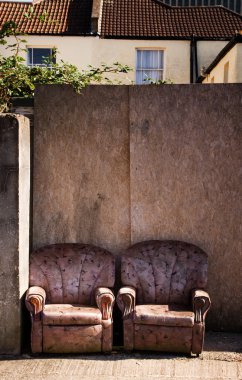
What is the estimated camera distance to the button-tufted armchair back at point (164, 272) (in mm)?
5562

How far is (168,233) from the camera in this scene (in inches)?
234

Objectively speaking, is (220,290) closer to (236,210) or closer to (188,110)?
(236,210)

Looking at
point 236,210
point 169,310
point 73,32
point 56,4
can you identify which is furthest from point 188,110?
point 56,4

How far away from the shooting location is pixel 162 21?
64.1ft

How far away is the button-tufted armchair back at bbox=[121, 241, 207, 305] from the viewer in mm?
5562

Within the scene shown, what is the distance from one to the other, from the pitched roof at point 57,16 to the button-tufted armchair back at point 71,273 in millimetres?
13774

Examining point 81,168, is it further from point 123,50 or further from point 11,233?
point 123,50

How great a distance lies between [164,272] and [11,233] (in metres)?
1.62

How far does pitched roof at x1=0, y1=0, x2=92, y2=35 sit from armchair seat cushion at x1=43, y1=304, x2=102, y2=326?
47.3 feet

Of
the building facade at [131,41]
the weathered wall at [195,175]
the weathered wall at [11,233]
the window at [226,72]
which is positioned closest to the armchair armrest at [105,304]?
the weathered wall at [11,233]

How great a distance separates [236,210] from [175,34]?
45.8 feet

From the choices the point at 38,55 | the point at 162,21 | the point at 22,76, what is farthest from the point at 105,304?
the point at 162,21

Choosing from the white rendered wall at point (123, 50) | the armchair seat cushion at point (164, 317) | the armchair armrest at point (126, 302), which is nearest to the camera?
the armchair seat cushion at point (164, 317)

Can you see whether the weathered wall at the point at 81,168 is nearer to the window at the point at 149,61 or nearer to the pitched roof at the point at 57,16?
the pitched roof at the point at 57,16
